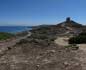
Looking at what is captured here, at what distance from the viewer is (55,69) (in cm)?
1246

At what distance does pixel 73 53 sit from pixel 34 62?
3722 mm

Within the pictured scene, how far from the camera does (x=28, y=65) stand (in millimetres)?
13391

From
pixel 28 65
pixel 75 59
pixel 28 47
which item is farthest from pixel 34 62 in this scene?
pixel 28 47

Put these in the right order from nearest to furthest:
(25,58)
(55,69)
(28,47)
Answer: (55,69)
(25,58)
(28,47)

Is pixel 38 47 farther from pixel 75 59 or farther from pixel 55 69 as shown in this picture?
pixel 55 69

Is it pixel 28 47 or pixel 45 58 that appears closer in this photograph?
pixel 45 58

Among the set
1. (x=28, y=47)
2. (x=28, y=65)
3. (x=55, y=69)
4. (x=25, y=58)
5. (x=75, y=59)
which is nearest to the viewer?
(x=55, y=69)

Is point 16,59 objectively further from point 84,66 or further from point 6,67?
point 84,66

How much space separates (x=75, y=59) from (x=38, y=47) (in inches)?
231

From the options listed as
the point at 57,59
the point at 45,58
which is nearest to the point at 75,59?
the point at 57,59

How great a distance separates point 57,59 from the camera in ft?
48.3

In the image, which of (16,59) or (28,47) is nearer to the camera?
(16,59)

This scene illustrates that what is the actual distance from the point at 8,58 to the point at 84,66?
593 centimetres

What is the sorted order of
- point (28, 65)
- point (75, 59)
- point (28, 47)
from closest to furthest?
1. point (28, 65)
2. point (75, 59)
3. point (28, 47)
